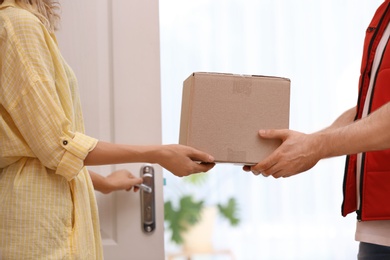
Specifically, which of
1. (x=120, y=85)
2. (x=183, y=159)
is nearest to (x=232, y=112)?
(x=183, y=159)

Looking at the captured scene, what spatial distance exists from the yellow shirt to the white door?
46 cm

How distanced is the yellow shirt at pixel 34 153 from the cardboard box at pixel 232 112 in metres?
0.25

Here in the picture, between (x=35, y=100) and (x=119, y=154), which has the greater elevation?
(x=35, y=100)

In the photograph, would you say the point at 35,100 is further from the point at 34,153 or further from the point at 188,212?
the point at 188,212

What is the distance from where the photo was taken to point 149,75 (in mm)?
1717

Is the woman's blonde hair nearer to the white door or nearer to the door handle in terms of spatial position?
the white door

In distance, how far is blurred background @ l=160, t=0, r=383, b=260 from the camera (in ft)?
9.05

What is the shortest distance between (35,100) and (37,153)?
0.35ft

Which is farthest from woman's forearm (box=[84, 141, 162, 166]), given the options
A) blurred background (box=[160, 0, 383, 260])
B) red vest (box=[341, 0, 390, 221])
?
blurred background (box=[160, 0, 383, 260])

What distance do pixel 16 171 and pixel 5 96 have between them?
0.51ft

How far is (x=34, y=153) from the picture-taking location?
118cm

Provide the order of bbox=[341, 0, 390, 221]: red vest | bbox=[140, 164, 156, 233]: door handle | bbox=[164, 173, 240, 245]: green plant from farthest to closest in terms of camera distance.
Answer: bbox=[164, 173, 240, 245]: green plant → bbox=[140, 164, 156, 233]: door handle → bbox=[341, 0, 390, 221]: red vest

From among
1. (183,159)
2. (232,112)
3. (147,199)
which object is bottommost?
(147,199)

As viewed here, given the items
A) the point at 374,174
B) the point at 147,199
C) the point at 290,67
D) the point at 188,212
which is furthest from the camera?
the point at 188,212
